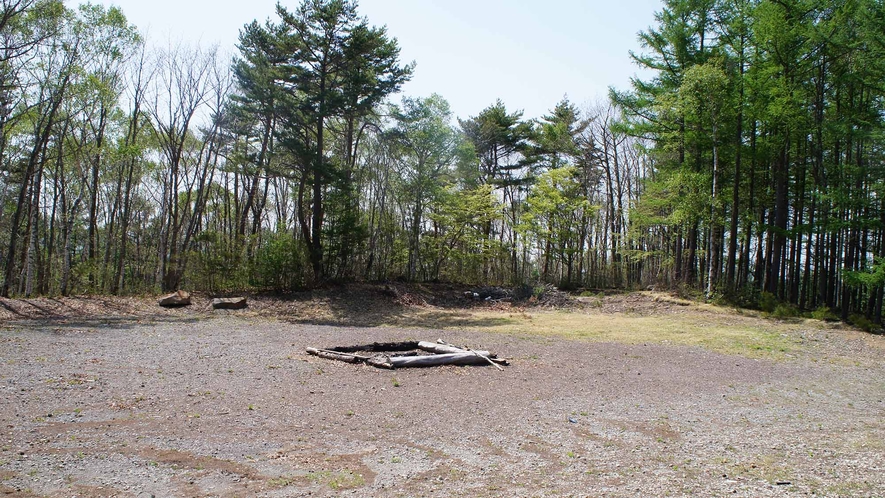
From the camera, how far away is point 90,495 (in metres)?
2.96

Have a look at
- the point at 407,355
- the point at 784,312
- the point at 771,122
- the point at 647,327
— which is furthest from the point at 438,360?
the point at 771,122

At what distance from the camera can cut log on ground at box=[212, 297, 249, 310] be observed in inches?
563

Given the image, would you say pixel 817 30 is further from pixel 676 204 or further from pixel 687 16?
pixel 676 204

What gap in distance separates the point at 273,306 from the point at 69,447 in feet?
39.1

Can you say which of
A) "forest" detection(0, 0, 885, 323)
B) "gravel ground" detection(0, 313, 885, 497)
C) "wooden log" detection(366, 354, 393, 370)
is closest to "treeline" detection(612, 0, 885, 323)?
"forest" detection(0, 0, 885, 323)

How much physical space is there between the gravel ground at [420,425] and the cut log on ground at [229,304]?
18.6ft

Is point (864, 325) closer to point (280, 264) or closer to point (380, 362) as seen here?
point (380, 362)

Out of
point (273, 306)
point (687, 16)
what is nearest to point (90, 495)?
point (273, 306)

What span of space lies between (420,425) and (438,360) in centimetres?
295

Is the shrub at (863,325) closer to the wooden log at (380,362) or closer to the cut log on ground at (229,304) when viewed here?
the wooden log at (380,362)

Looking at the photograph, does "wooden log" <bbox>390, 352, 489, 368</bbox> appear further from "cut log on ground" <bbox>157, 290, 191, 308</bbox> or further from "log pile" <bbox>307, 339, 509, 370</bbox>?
"cut log on ground" <bbox>157, 290, 191, 308</bbox>

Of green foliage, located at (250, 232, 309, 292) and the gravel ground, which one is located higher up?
green foliage, located at (250, 232, 309, 292)

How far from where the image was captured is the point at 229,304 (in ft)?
47.2

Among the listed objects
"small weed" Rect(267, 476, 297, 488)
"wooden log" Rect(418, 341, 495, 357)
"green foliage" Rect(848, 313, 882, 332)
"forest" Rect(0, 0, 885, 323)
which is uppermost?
"forest" Rect(0, 0, 885, 323)
